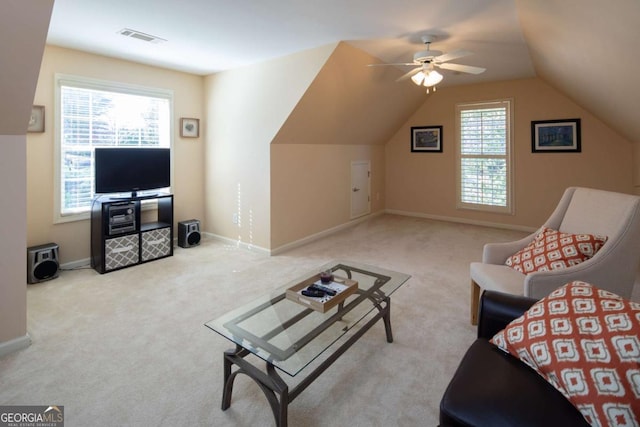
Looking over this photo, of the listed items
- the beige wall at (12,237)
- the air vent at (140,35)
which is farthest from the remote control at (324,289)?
the air vent at (140,35)

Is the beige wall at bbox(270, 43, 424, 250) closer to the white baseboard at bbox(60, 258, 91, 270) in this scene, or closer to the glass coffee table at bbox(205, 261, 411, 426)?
the white baseboard at bbox(60, 258, 91, 270)

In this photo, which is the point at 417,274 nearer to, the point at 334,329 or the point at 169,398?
the point at 334,329

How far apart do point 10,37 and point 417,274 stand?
355 cm

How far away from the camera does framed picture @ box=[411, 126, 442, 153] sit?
6.17 meters

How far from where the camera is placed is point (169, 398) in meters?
1.78

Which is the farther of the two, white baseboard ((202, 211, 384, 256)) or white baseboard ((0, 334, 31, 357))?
white baseboard ((202, 211, 384, 256))

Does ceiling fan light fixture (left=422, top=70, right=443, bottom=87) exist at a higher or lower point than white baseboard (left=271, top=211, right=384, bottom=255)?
higher

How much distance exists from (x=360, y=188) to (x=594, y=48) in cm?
387

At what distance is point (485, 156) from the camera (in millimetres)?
5723

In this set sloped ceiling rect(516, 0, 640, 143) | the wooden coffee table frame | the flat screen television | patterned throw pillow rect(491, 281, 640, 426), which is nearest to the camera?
patterned throw pillow rect(491, 281, 640, 426)

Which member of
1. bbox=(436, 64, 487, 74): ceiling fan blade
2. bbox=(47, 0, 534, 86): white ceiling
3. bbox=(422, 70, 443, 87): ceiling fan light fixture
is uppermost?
bbox=(47, 0, 534, 86): white ceiling

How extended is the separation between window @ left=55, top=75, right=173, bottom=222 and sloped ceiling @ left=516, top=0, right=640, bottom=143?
13.9ft

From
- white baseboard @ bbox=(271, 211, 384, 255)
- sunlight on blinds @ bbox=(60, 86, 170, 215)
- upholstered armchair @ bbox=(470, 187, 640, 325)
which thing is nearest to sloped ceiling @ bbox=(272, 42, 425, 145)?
white baseboard @ bbox=(271, 211, 384, 255)

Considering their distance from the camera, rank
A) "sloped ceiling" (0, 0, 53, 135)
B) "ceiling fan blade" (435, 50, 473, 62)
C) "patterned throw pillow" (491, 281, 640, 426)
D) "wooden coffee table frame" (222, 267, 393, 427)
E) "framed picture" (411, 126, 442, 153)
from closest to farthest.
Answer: "patterned throw pillow" (491, 281, 640, 426) < "wooden coffee table frame" (222, 267, 393, 427) < "sloped ceiling" (0, 0, 53, 135) < "ceiling fan blade" (435, 50, 473, 62) < "framed picture" (411, 126, 442, 153)
